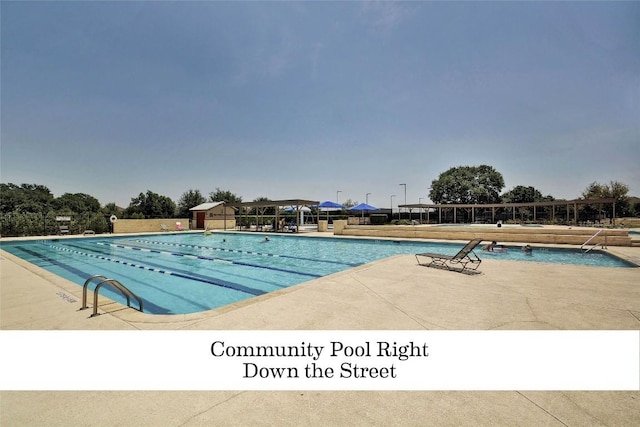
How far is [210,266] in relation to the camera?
10211 millimetres

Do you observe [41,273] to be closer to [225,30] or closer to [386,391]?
[386,391]

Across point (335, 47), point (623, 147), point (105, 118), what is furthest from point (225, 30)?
point (623, 147)

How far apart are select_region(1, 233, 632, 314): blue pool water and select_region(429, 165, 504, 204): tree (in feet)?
115

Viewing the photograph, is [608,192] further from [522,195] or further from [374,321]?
[374,321]

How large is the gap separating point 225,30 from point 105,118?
33.9ft

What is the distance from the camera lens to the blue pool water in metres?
6.88

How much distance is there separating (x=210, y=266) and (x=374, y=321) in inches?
325

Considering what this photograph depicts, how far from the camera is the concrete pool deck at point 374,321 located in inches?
69.6

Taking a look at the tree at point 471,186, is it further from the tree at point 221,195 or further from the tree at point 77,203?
the tree at point 77,203

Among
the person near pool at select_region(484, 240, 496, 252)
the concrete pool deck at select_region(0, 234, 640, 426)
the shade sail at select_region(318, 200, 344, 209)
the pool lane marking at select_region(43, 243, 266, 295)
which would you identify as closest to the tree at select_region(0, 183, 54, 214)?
the pool lane marking at select_region(43, 243, 266, 295)

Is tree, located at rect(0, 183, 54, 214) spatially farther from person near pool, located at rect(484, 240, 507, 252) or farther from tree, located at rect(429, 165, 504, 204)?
tree, located at rect(429, 165, 504, 204)

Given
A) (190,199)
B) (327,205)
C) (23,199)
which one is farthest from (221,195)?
(23,199)

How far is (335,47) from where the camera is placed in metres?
14.6

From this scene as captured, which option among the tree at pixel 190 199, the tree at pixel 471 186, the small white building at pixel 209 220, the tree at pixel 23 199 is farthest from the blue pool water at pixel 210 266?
the tree at pixel 471 186
